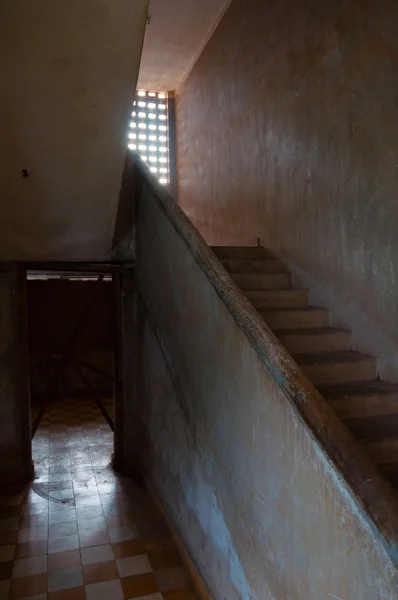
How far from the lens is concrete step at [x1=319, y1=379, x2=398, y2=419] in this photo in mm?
2781

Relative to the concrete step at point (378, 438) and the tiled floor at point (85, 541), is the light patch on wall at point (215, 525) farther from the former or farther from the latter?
the concrete step at point (378, 438)

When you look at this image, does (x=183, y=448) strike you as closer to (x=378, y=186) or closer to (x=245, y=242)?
(x=378, y=186)

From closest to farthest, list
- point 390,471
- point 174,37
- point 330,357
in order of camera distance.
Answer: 1. point 390,471
2. point 330,357
3. point 174,37

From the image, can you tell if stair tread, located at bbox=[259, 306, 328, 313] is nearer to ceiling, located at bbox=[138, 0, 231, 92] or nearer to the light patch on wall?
the light patch on wall

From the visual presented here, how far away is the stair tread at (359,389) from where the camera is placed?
9.34 feet

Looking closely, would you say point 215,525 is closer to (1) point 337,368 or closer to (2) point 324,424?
(1) point 337,368

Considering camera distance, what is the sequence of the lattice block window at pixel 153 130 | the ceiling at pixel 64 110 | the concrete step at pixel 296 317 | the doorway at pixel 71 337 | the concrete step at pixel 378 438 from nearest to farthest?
the concrete step at pixel 378 438 → the ceiling at pixel 64 110 → the concrete step at pixel 296 317 → the doorway at pixel 71 337 → the lattice block window at pixel 153 130

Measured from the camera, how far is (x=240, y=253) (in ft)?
15.6

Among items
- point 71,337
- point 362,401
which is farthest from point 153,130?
point 362,401

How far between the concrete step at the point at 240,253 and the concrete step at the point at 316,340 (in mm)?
1241

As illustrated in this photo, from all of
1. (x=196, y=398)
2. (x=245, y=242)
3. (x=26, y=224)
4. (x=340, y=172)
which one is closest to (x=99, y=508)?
(x=196, y=398)

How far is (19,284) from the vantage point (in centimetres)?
495

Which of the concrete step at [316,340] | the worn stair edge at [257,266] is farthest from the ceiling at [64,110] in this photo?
the concrete step at [316,340]

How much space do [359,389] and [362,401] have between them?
0.49 ft
